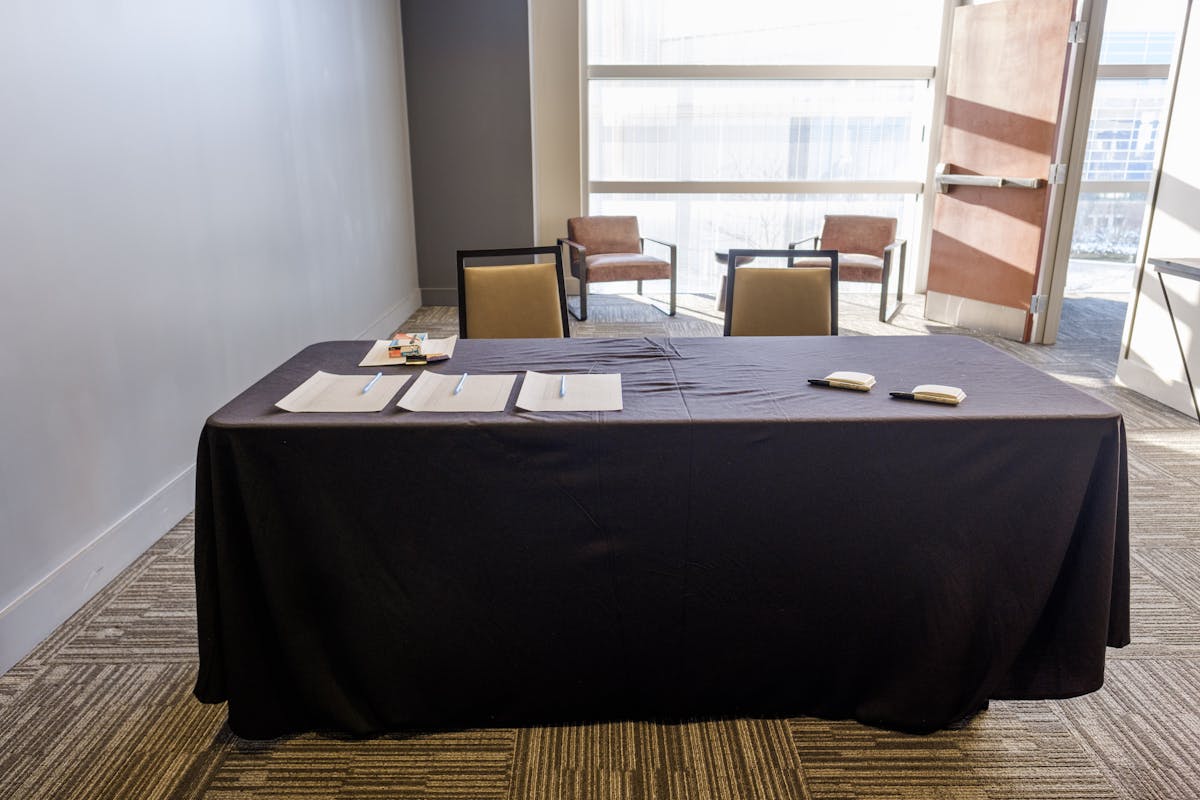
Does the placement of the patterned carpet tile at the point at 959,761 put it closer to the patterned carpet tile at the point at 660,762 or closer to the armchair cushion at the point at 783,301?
the patterned carpet tile at the point at 660,762

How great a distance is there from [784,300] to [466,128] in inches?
157

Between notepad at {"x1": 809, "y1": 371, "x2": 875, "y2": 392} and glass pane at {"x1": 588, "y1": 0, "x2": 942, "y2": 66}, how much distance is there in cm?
516

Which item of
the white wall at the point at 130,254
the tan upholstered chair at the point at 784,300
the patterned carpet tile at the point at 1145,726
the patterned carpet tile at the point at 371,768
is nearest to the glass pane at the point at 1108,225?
the tan upholstered chair at the point at 784,300

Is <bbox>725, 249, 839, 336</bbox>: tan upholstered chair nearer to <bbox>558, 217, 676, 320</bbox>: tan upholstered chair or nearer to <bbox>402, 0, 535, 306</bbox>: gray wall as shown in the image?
<bbox>558, 217, 676, 320</bbox>: tan upholstered chair

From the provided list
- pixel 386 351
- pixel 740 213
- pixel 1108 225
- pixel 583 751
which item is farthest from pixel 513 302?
pixel 1108 225

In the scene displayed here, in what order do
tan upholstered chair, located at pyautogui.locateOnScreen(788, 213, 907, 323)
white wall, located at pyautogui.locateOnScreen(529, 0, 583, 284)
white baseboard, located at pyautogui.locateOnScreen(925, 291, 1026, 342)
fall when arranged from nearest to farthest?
1. white baseboard, located at pyautogui.locateOnScreen(925, 291, 1026, 342)
2. tan upholstered chair, located at pyautogui.locateOnScreen(788, 213, 907, 323)
3. white wall, located at pyautogui.locateOnScreen(529, 0, 583, 284)

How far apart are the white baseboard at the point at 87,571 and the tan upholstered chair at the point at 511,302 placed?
1.08 meters

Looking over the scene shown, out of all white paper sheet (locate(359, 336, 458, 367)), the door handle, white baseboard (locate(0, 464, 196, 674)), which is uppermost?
the door handle

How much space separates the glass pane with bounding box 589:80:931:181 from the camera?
6.48 meters

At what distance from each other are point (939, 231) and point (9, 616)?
544 cm

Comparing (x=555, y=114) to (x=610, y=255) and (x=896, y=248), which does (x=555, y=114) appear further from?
(x=896, y=248)

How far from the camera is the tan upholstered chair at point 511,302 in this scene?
2.94m

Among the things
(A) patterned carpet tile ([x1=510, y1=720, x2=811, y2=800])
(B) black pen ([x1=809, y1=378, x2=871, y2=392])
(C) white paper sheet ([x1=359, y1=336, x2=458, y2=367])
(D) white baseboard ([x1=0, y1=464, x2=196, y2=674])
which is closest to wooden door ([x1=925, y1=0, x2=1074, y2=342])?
(B) black pen ([x1=809, y1=378, x2=871, y2=392])

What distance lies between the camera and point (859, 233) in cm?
602
